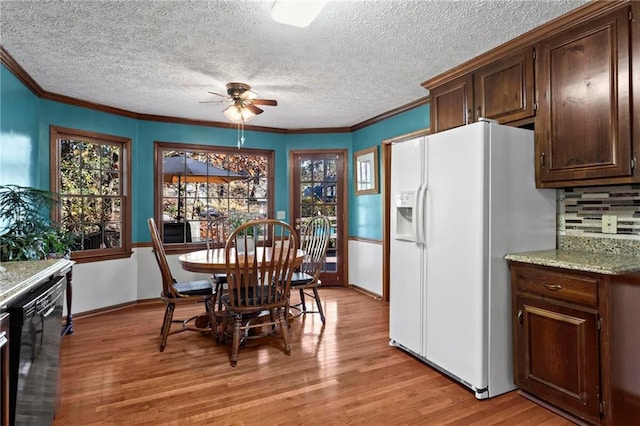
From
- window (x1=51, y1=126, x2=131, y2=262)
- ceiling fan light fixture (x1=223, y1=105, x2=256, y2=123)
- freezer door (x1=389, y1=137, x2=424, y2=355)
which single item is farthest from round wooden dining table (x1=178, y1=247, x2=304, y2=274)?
window (x1=51, y1=126, x2=131, y2=262)

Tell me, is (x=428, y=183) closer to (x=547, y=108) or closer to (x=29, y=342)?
(x=547, y=108)

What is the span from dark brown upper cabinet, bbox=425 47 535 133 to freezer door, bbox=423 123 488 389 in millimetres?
556

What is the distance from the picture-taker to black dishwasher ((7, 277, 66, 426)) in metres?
1.31

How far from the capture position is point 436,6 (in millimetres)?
2045

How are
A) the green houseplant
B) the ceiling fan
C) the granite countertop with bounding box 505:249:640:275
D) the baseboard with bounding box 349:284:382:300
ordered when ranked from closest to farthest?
the granite countertop with bounding box 505:249:640:275 < the green houseplant < the ceiling fan < the baseboard with bounding box 349:284:382:300

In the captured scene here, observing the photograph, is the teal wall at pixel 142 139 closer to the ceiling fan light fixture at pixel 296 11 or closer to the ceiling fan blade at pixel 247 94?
the ceiling fan blade at pixel 247 94

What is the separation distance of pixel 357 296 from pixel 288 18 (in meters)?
3.45

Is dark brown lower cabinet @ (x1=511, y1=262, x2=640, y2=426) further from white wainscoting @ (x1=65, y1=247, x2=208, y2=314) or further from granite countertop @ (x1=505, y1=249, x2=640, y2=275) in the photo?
white wainscoting @ (x1=65, y1=247, x2=208, y2=314)

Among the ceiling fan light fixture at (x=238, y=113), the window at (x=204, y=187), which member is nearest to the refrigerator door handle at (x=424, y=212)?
the ceiling fan light fixture at (x=238, y=113)

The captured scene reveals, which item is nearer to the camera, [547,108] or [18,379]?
[18,379]

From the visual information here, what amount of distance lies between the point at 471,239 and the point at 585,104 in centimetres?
102

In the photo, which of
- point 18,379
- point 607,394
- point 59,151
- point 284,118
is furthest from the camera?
point 284,118

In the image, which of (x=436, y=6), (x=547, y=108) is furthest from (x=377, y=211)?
(x=436, y=6)

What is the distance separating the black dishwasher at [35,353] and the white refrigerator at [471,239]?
2155 millimetres
